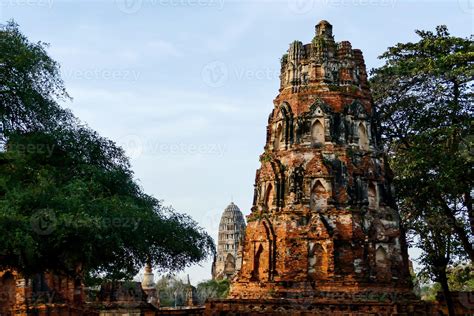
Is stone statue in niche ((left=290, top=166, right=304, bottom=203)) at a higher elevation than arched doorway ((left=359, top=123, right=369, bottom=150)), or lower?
lower

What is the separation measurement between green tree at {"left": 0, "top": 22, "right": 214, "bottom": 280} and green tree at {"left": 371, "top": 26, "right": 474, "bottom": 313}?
13.0 m

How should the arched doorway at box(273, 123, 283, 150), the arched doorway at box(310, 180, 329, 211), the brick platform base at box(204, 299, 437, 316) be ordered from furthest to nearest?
1. the arched doorway at box(273, 123, 283, 150)
2. the arched doorway at box(310, 180, 329, 211)
3. the brick platform base at box(204, 299, 437, 316)

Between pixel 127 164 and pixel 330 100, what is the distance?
39.3ft

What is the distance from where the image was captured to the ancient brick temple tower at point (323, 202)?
23953 millimetres

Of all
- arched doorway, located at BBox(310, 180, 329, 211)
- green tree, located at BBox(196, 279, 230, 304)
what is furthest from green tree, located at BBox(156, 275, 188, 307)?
arched doorway, located at BBox(310, 180, 329, 211)

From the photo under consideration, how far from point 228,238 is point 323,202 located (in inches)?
2197

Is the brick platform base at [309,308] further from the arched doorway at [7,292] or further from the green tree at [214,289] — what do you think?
the green tree at [214,289]

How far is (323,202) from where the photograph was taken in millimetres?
25125

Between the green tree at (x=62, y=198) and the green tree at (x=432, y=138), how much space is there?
1297 centimetres

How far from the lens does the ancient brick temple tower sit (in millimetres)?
23953

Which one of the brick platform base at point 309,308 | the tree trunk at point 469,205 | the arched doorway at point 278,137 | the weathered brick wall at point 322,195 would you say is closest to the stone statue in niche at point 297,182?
the weathered brick wall at point 322,195

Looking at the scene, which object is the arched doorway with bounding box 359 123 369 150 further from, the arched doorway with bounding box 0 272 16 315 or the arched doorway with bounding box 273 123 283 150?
the arched doorway with bounding box 0 272 16 315

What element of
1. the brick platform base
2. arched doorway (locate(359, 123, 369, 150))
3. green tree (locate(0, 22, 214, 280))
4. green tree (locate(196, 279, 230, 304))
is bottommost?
the brick platform base

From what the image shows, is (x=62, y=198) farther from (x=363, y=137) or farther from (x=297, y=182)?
(x=363, y=137)
